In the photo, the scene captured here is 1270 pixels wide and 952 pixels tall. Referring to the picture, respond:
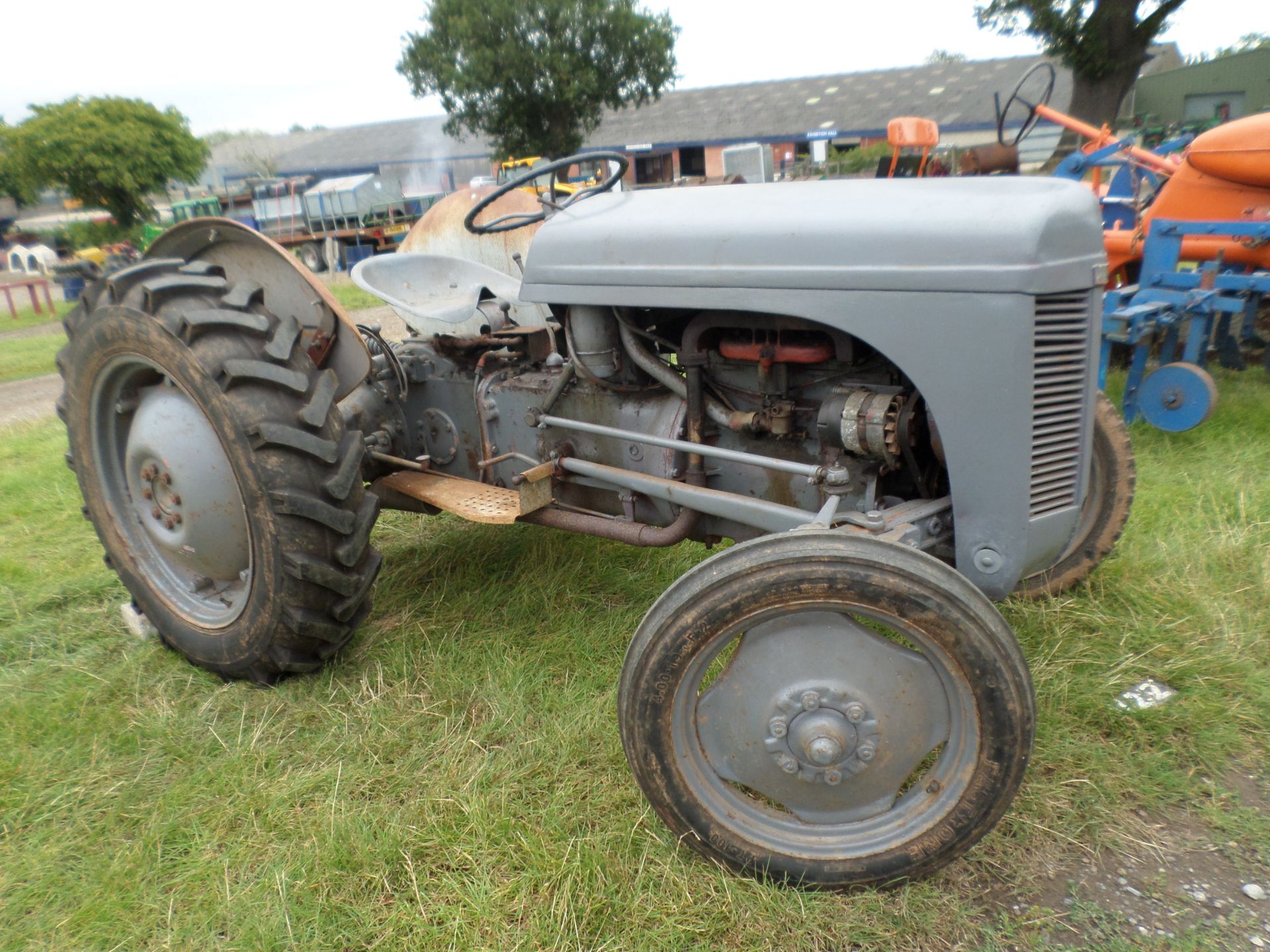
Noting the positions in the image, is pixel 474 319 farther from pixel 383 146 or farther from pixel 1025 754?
pixel 383 146

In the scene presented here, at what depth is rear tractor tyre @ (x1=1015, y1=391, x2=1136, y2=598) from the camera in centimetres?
257

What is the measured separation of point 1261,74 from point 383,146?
3163 centimetres

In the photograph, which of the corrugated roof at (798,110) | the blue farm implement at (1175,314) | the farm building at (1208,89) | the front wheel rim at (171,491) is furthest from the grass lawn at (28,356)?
the farm building at (1208,89)

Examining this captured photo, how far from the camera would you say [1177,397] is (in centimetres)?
409

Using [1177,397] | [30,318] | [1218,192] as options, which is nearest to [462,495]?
[1177,397]

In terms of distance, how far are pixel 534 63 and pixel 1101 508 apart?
25979 millimetres

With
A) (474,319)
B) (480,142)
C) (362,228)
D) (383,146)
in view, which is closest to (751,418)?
(474,319)

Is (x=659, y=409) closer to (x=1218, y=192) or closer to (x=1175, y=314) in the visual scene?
(x=1175, y=314)

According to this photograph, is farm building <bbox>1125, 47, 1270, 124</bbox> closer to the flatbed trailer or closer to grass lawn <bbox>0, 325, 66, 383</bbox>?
the flatbed trailer

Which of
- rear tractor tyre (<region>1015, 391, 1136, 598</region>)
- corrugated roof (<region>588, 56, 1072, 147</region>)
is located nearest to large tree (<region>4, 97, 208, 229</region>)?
corrugated roof (<region>588, 56, 1072, 147</region>)

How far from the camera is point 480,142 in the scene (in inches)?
1361

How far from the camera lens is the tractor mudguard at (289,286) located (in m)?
2.56

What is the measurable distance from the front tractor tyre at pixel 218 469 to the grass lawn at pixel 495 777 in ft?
0.78

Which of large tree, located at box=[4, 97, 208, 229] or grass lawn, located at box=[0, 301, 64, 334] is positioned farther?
large tree, located at box=[4, 97, 208, 229]
